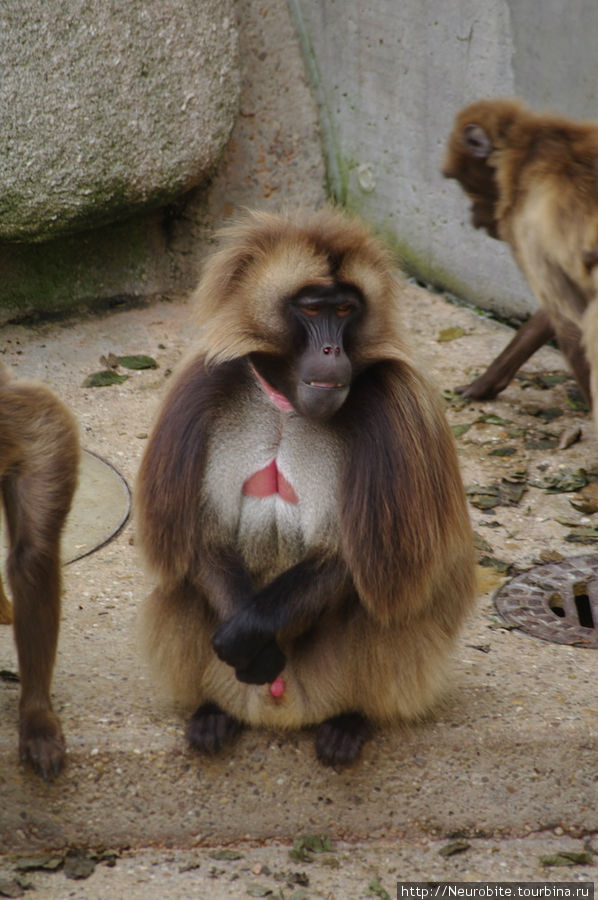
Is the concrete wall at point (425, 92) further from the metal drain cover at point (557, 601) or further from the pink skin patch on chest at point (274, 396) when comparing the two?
the pink skin patch on chest at point (274, 396)

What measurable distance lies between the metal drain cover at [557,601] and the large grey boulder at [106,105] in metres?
2.93

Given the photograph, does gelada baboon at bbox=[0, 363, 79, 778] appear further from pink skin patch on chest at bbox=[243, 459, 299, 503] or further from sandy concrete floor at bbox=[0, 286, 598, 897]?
pink skin patch on chest at bbox=[243, 459, 299, 503]

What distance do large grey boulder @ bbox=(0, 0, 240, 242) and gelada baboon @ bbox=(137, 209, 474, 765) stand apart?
2746 millimetres

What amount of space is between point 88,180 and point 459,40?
198 centimetres

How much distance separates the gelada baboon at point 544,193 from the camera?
164 inches

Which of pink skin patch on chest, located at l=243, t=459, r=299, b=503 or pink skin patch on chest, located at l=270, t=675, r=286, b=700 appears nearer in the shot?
pink skin patch on chest, located at l=243, t=459, r=299, b=503

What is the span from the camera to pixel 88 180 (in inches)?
237

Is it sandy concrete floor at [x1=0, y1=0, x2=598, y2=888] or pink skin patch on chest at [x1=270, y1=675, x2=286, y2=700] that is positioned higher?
pink skin patch on chest at [x1=270, y1=675, x2=286, y2=700]

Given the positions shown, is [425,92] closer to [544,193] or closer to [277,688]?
[544,193]

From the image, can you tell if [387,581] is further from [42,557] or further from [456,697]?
[42,557]

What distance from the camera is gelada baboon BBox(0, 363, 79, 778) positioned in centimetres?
342

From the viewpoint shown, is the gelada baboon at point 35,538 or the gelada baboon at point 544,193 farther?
the gelada baboon at point 544,193

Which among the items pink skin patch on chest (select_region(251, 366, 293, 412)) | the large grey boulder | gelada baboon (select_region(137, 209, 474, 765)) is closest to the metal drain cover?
gelada baboon (select_region(137, 209, 474, 765))

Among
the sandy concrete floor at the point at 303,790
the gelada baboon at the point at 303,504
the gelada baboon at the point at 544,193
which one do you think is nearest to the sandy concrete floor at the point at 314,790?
the sandy concrete floor at the point at 303,790
